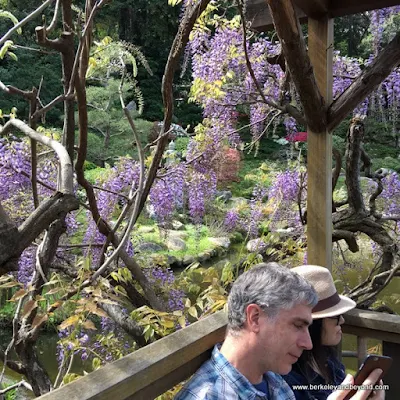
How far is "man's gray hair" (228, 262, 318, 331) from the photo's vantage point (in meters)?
1.00

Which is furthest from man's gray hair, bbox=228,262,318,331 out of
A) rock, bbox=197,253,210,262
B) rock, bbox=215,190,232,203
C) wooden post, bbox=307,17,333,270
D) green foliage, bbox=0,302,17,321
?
rock, bbox=215,190,232,203

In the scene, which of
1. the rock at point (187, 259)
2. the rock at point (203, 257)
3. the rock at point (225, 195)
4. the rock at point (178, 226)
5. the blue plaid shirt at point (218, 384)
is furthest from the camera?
the rock at point (225, 195)

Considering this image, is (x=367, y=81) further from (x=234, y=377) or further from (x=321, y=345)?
(x=234, y=377)

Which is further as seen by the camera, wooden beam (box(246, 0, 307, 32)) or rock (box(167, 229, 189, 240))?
rock (box(167, 229, 189, 240))

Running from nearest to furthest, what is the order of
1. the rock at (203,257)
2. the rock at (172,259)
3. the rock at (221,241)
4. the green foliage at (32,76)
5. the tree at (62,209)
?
the tree at (62,209), the rock at (172,259), the rock at (203,257), the rock at (221,241), the green foliage at (32,76)

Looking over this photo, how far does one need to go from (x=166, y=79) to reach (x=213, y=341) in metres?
1.05

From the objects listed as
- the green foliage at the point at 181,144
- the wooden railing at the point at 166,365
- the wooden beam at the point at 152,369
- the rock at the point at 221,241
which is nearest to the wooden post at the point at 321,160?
the wooden railing at the point at 166,365

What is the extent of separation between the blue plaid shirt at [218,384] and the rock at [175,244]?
21.7 ft

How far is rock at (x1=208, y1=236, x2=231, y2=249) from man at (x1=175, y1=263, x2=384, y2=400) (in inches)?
274

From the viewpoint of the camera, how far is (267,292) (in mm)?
1002

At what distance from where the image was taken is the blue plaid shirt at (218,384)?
0.94 meters

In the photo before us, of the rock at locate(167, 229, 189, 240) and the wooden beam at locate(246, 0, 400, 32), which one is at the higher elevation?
the wooden beam at locate(246, 0, 400, 32)

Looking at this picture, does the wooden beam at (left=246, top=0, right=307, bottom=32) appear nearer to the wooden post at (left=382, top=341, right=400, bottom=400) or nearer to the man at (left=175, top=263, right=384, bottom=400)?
the man at (left=175, top=263, right=384, bottom=400)

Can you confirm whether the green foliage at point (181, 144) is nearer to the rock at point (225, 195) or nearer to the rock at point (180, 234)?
the rock at point (225, 195)
